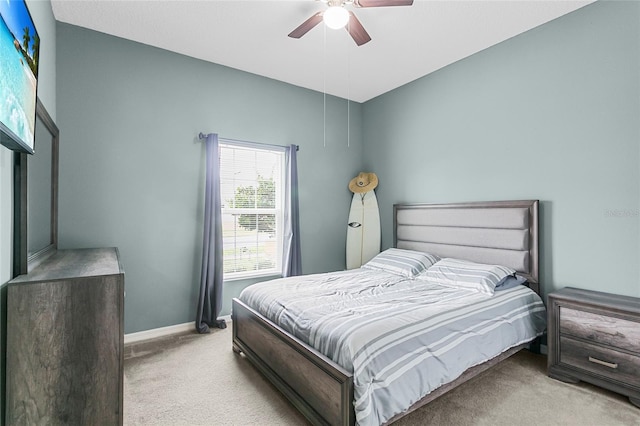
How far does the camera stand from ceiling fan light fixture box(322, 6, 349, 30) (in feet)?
7.11

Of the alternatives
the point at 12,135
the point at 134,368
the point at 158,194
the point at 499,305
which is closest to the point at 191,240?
the point at 158,194

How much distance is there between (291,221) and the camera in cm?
402

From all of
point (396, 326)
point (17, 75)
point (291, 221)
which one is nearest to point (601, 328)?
point (396, 326)

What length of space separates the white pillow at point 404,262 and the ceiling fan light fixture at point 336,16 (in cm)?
230

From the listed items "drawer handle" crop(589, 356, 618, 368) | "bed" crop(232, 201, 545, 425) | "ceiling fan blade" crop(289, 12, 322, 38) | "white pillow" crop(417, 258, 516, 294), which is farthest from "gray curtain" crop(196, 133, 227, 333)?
"drawer handle" crop(589, 356, 618, 368)

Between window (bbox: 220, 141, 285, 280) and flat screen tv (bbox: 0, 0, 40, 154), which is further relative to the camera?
window (bbox: 220, 141, 285, 280)

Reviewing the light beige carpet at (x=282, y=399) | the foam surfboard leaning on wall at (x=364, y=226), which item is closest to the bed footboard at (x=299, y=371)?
the light beige carpet at (x=282, y=399)

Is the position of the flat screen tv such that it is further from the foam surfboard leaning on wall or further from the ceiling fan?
the foam surfboard leaning on wall

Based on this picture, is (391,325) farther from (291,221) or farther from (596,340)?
(291,221)

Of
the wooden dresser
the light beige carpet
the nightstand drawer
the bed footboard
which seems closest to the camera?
the wooden dresser

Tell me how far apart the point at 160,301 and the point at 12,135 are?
7.84 feet

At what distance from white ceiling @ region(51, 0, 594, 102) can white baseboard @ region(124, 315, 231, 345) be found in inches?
110

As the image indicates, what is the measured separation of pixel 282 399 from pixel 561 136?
9.93 ft

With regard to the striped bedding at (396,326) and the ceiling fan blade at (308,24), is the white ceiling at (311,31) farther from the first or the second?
the striped bedding at (396,326)
